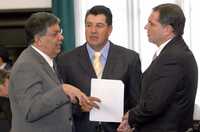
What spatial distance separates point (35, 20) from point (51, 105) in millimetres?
519

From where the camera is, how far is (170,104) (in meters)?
2.30

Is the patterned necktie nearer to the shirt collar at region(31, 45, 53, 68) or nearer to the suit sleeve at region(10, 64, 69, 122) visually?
the shirt collar at region(31, 45, 53, 68)

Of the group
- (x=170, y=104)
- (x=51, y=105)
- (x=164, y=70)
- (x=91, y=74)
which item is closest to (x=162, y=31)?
(x=164, y=70)

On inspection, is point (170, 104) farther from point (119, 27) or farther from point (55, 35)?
point (119, 27)

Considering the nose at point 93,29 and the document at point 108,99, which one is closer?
the document at point 108,99

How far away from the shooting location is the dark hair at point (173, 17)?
7.71 feet

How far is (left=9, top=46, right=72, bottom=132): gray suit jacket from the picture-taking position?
2.18 meters

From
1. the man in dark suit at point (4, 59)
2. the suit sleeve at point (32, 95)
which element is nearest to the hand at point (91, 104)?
the suit sleeve at point (32, 95)

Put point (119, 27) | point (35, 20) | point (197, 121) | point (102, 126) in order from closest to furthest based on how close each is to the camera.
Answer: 1. point (35, 20)
2. point (102, 126)
3. point (197, 121)
4. point (119, 27)

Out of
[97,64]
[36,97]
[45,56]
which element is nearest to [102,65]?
[97,64]

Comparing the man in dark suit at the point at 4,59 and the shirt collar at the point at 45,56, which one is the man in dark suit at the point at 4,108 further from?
the man in dark suit at the point at 4,59

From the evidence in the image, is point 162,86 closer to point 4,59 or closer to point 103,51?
point 103,51

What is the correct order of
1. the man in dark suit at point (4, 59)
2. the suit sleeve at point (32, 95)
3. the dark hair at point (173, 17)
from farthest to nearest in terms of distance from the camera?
the man in dark suit at point (4, 59)
the dark hair at point (173, 17)
the suit sleeve at point (32, 95)

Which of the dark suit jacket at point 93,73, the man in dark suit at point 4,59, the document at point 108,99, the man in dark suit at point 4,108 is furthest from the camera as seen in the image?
the man in dark suit at point 4,59
